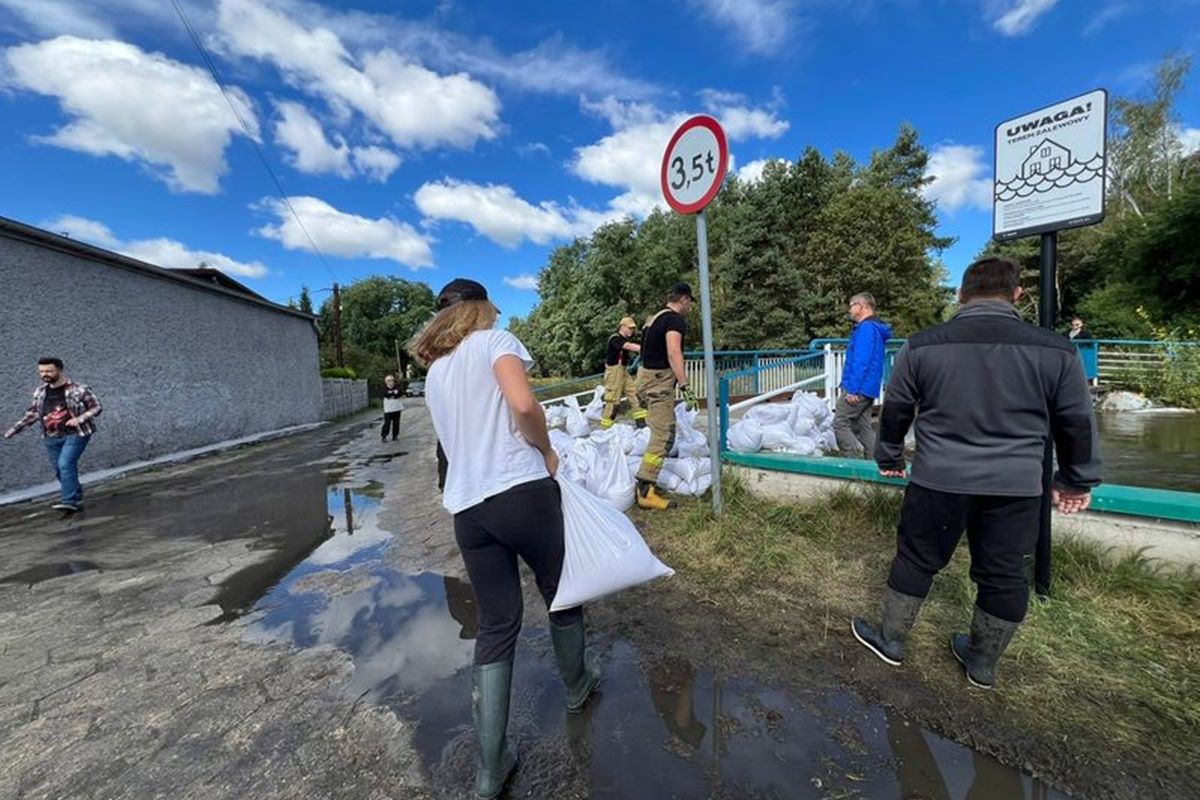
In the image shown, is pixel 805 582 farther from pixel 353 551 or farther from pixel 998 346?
pixel 353 551

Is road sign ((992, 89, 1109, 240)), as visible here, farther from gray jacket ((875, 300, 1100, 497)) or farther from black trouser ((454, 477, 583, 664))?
black trouser ((454, 477, 583, 664))

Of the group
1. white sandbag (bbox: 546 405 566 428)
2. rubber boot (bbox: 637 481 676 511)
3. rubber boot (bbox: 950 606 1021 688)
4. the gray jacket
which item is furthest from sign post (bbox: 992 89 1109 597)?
white sandbag (bbox: 546 405 566 428)

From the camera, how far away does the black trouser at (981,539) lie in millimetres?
2043

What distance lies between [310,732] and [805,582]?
2.58 metres

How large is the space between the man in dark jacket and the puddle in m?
5.65

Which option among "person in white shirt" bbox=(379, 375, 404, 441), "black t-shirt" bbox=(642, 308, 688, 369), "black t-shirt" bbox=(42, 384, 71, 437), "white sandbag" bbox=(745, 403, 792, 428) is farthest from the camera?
"person in white shirt" bbox=(379, 375, 404, 441)

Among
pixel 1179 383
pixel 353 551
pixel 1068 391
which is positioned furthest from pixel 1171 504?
pixel 1179 383

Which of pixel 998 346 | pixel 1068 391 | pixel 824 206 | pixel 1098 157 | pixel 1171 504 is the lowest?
pixel 1171 504

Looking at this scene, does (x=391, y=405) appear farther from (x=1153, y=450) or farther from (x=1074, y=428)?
(x=1153, y=450)

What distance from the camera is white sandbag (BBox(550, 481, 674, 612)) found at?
1.98 meters

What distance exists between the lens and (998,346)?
6.61ft

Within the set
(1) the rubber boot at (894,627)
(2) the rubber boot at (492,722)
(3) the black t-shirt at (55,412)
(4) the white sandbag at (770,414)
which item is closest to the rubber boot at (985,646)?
(1) the rubber boot at (894,627)

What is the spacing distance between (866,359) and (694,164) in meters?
2.21

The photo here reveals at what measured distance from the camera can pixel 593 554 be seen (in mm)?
2020
